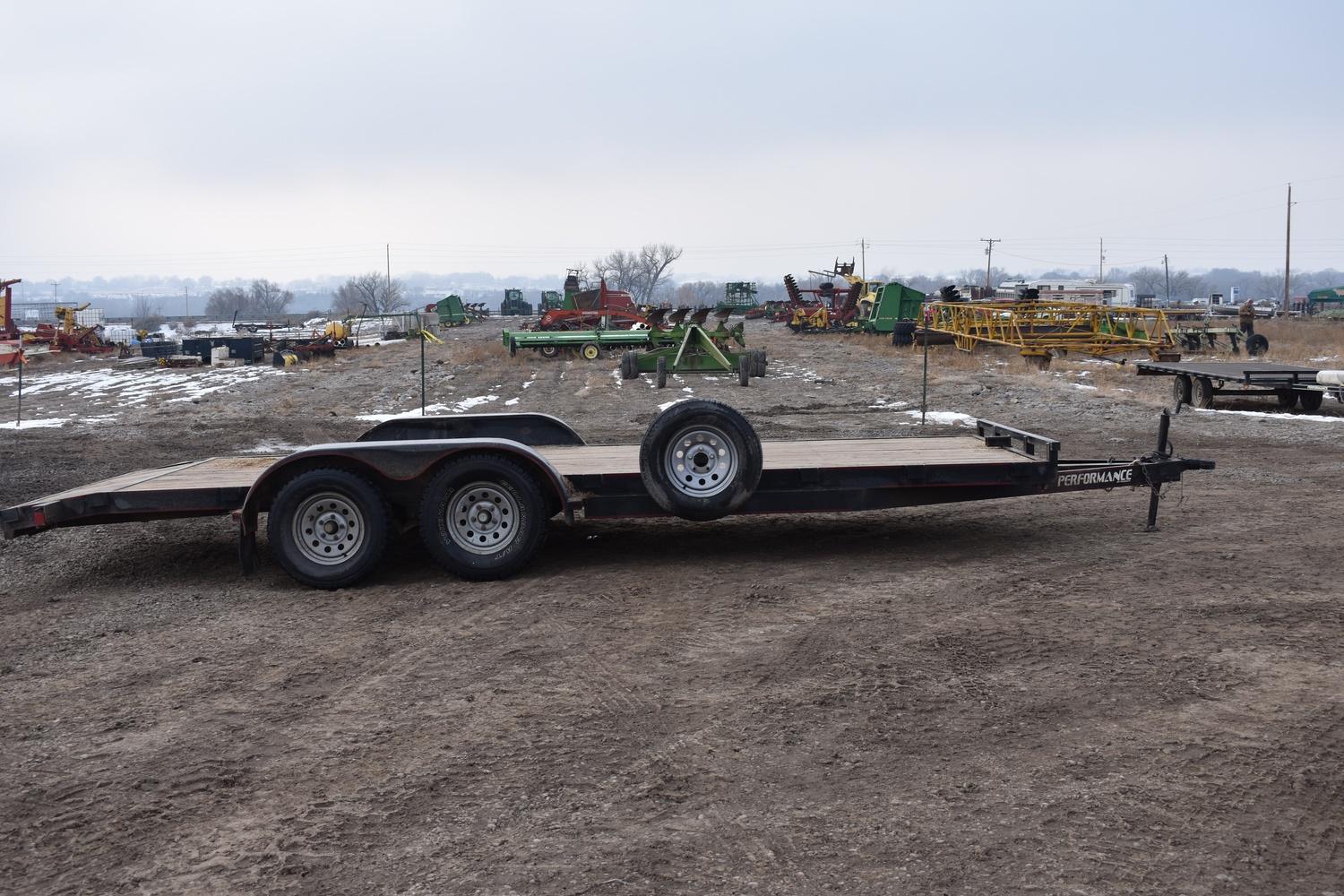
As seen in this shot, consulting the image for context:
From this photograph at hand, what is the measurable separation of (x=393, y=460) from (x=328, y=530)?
666 millimetres

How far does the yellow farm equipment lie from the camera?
28.0 m

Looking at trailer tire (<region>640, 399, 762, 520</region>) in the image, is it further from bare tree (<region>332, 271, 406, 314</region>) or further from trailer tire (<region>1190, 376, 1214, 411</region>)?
bare tree (<region>332, 271, 406, 314</region>)

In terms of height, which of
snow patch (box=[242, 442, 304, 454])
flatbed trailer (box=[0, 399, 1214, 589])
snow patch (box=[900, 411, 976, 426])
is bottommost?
snow patch (box=[242, 442, 304, 454])


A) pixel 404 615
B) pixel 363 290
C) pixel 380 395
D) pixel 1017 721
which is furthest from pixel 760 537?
pixel 363 290

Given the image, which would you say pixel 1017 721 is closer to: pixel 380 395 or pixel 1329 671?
pixel 1329 671

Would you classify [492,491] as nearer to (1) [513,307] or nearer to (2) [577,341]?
(2) [577,341]

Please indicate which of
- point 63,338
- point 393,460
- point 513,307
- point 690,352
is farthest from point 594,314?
point 513,307

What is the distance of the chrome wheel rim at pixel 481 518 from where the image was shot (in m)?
7.36

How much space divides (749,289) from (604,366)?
48854 millimetres

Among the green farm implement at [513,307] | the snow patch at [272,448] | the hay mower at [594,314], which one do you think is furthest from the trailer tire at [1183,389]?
the green farm implement at [513,307]

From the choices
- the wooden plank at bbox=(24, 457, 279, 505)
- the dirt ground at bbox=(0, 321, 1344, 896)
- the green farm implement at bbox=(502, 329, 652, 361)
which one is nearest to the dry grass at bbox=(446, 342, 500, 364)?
the green farm implement at bbox=(502, 329, 652, 361)

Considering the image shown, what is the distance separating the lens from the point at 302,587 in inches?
293

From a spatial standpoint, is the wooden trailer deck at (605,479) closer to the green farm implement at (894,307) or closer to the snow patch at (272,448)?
the snow patch at (272,448)

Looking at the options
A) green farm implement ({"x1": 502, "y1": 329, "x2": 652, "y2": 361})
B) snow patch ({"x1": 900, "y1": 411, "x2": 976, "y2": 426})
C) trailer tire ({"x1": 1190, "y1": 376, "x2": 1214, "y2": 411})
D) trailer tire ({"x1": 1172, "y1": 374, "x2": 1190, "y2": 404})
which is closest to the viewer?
snow patch ({"x1": 900, "y1": 411, "x2": 976, "y2": 426})
